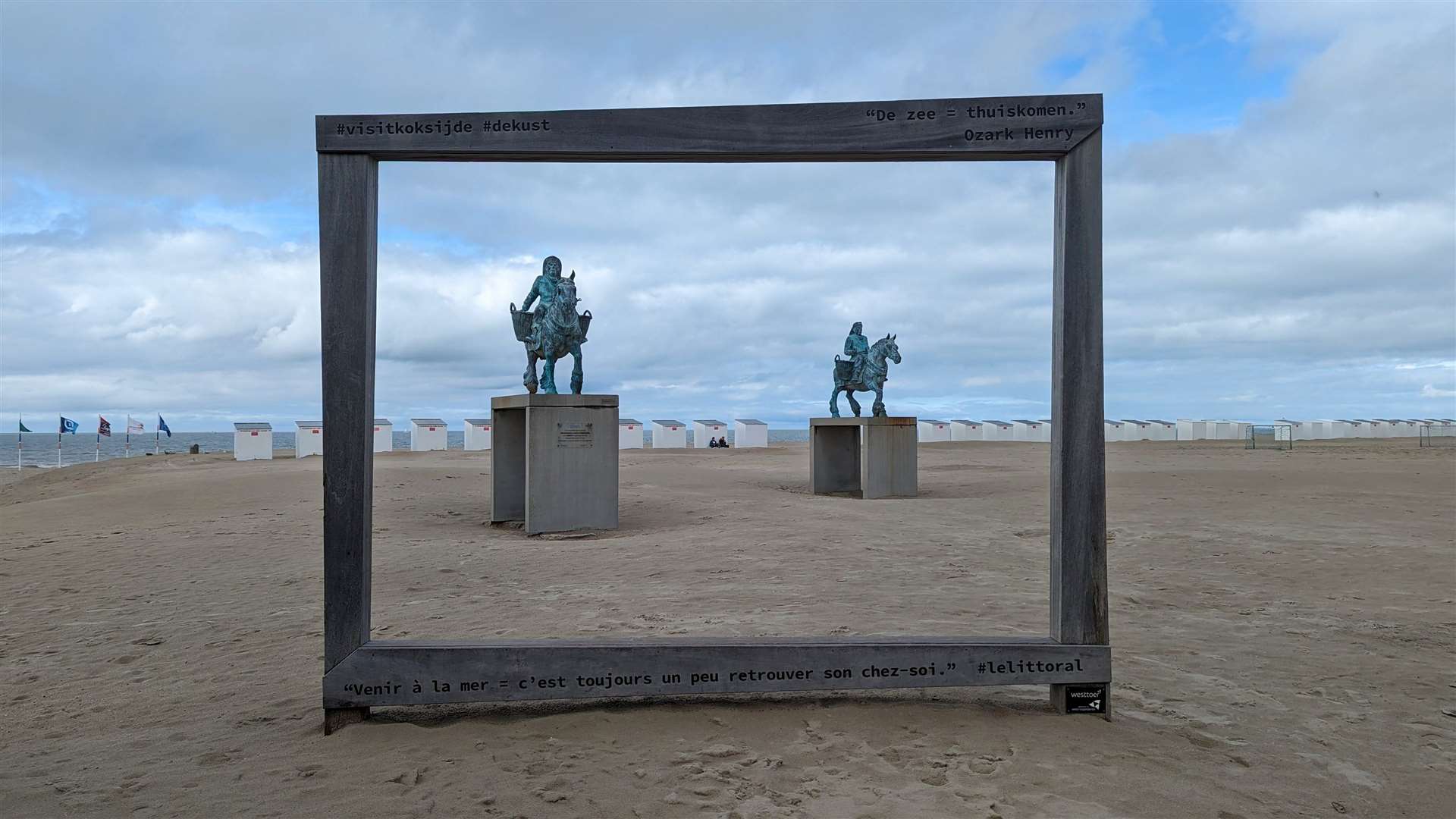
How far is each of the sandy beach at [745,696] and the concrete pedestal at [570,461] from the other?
15.8 inches

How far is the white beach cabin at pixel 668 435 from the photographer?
3681 cm

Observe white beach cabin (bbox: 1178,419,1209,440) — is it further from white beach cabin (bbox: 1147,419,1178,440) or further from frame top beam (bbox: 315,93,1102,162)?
frame top beam (bbox: 315,93,1102,162)

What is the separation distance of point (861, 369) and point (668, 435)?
2073cm

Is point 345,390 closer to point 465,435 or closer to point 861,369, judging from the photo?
point 861,369

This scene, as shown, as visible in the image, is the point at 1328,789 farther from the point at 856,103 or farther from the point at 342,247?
the point at 342,247

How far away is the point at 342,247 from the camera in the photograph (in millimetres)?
3736

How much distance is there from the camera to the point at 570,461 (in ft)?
35.9

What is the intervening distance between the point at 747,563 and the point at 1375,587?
504 centimetres

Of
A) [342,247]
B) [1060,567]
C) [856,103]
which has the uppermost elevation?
[856,103]

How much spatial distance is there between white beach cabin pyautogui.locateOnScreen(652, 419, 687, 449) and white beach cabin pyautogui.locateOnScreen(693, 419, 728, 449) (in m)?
0.66

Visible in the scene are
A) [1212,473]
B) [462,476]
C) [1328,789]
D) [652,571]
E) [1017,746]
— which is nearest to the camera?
[1328,789]

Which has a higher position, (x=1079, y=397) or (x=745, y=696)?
(x=1079, y=397)

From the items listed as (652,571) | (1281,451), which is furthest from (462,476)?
(1281,451)

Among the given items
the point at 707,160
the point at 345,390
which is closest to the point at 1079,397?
the point at 707,160
